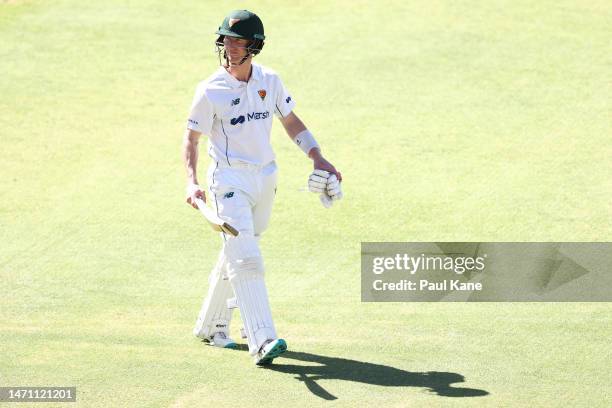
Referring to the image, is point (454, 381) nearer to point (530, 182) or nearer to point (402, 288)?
point (402, 288)

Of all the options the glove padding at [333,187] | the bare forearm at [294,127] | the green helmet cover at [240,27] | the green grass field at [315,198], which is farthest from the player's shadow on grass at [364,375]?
the green helmet cover at [240,27]

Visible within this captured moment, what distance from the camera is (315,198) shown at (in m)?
12.0

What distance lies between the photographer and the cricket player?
337 inches

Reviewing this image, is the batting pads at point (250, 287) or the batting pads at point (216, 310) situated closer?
the batting pads at point (250, 287)

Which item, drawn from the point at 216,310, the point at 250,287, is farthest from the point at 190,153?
the point at 216,310

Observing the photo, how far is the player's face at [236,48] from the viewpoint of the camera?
869 centimetres

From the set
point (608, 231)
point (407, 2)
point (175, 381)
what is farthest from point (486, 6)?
point (175, 381)

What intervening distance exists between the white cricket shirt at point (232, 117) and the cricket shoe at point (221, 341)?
1365 millimetres

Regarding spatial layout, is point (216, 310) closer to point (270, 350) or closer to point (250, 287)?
point (250, 287)

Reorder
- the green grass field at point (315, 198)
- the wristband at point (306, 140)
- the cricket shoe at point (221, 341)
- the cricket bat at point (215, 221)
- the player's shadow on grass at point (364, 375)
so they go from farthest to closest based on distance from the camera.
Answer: the wristband at point (306, 140) < the cricket shoe at point (221, 341) < the green grass field at point (315, 198) < the cricket bat at point (215, 221) < the player's shadow on grass at point (364, 375)

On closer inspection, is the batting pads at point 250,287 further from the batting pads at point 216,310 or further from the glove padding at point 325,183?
the glove padding at point 325,183

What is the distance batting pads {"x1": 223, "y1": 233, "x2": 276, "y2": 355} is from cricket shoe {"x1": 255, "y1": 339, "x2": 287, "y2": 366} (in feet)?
0.17

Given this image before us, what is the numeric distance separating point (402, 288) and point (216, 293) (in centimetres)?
194

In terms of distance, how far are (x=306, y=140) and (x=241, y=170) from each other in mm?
656
